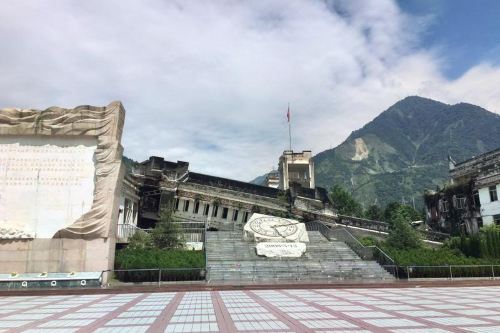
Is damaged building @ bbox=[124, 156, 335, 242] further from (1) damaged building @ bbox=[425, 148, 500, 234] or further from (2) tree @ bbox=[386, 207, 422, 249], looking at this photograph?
(1) damaged building @ bbox=[425, 148, 500, 234]

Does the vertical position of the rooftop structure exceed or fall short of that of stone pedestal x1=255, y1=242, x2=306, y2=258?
it exceeds it

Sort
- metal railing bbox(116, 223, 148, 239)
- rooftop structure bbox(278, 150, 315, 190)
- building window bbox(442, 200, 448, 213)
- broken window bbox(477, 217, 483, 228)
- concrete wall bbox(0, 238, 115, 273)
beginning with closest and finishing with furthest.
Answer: concrete wall bbox(0, 238, 115, 273)
metal railing bbox(116, 223, 148, 239)
broken window bbox(477, 217, 483, 228)
building window bbox(442, 200, 448, 213)
rooftop structure bbox(278, 150, 315, 190)

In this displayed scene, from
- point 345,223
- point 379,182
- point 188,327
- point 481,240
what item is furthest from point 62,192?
point 379,182

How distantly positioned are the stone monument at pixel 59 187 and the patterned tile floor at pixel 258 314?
385 centimetres

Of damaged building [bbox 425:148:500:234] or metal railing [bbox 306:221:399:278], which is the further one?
damaged building [bbox 425:148:500:234]

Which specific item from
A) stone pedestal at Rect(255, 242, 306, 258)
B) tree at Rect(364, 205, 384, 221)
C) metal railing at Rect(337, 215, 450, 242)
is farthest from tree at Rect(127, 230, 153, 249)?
tree at Rect(364, 205, 384, 221)

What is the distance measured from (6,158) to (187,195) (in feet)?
57.3

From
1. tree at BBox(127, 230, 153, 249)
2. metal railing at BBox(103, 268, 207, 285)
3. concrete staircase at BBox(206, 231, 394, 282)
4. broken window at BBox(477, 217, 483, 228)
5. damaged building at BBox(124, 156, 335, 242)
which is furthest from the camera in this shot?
broken window at BBox(477, 217, 483, 228)

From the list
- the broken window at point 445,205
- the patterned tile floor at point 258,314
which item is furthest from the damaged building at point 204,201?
the patterned tile floor at point 258,314

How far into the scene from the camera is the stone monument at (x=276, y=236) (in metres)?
24.1

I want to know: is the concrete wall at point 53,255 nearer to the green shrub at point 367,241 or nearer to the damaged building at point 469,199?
the green shrub at point 367,241

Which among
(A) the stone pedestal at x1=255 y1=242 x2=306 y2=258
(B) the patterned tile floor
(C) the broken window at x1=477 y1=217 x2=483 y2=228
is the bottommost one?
(B) the patterned tile floor

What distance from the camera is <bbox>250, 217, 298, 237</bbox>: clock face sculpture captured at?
85.6ft

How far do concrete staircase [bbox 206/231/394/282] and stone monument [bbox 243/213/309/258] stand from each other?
0.50m
